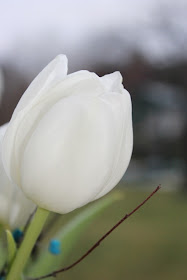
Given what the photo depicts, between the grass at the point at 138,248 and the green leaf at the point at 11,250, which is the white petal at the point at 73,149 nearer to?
the green leaf at the point at 11,250

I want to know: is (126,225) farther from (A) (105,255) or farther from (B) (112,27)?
(B) (112,27)

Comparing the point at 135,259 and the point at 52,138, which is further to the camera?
the point at 135,259

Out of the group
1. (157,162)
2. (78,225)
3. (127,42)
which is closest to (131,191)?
(157,162)

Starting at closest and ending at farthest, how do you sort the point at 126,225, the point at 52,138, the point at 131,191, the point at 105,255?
the point at 52,138 < the point at 105,255 < the point at 126,225 < the point at 131,191

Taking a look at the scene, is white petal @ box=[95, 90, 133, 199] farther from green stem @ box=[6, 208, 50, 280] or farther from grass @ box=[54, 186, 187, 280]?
grass @ box=[54, 186, 187, 280]

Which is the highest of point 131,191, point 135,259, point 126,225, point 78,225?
point 78,225

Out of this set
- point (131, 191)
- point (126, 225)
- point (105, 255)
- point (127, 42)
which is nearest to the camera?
point (105, 255)
